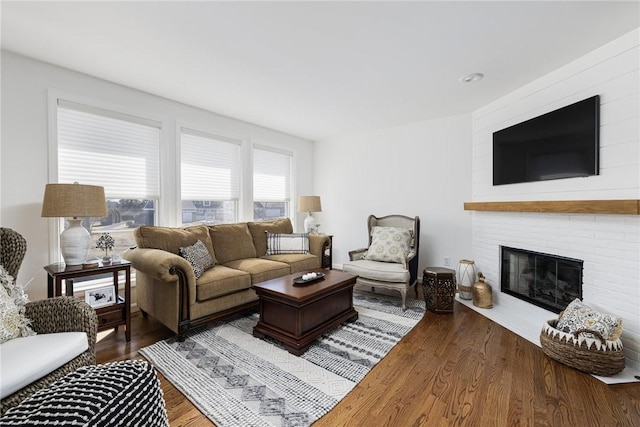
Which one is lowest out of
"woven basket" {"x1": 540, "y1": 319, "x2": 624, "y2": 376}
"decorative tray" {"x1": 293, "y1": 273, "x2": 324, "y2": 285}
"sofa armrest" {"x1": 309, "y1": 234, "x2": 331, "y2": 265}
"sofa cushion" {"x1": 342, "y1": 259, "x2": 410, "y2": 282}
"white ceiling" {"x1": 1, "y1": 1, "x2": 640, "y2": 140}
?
"woven basket" {"x1": 540, "y1": 319, "x2": 624, "y2": 376}

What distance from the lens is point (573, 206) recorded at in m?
2.33

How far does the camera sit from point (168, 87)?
9.69ft

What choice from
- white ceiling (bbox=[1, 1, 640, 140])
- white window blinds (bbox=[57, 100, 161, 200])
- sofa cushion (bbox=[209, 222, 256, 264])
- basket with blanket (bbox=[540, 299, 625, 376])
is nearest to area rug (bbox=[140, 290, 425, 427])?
sofa cushion (bbox=[209, 222, 256, 264])

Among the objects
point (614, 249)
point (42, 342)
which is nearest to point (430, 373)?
point (614, 249)

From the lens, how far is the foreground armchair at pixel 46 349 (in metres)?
1.11

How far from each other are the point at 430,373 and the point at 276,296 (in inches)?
49.7

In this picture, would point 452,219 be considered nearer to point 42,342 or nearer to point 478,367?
point 478,367

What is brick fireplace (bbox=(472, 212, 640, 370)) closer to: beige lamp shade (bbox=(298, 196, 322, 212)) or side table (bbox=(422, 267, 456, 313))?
side table (bbox=(422, 267, 456, 313))

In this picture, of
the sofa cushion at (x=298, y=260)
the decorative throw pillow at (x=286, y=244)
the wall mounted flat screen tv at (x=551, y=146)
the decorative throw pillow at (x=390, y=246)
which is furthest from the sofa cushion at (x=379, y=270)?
the wall mounted flat screen tv at (x=551, y=146)

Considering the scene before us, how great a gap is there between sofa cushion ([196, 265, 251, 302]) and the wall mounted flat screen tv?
305 centimetres

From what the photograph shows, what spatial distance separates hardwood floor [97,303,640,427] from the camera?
1.53 meters

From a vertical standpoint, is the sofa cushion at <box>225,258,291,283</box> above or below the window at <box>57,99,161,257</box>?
below

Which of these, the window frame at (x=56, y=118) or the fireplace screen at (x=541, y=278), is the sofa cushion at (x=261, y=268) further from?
the fireplace screen at (x=541, y=278)

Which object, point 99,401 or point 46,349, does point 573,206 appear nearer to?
point 99,401
